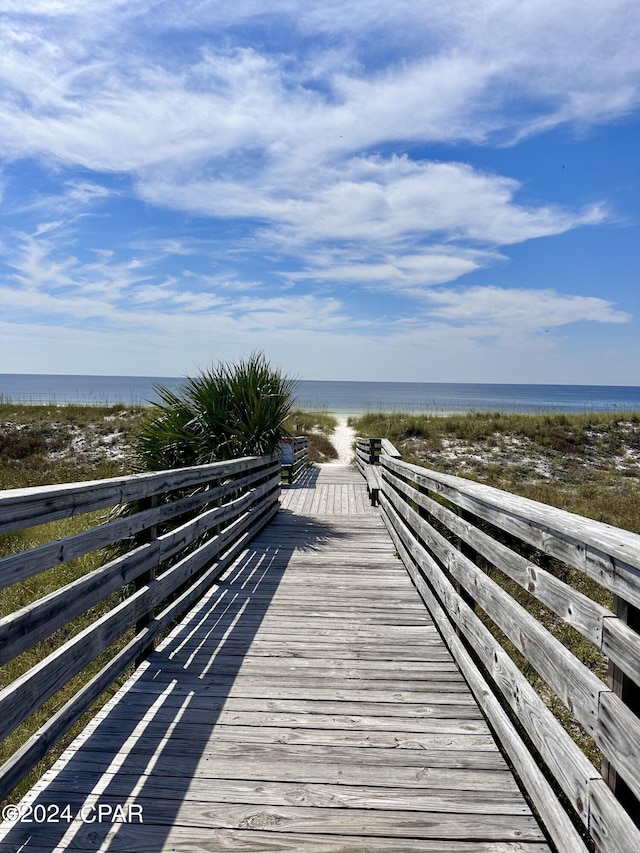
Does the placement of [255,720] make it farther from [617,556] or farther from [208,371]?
[208,371]

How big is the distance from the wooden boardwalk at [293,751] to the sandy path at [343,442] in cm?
1713

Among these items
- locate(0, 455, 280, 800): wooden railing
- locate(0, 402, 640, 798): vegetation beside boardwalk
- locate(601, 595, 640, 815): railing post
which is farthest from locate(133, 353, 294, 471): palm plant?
locate(601, 595, 640, 815): railing post

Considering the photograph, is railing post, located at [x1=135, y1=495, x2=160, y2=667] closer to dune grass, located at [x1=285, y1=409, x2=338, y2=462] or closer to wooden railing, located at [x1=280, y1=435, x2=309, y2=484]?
wooden railing, located at [x1=280, y1=435, x2=309, y2=484]

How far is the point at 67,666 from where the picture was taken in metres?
2.44

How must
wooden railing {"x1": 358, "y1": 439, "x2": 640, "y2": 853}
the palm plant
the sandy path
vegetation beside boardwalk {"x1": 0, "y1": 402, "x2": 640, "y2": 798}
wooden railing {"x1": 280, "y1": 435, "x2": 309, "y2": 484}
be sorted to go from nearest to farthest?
1. wooden railing {"x1": 358, "y1": 439, "x2": 640, "y2": 853}
2. vegetation beside boardwalk {"x1": 0, "y1": 402, "x2": 640, "y2": 798}
3. the palm plant
4. wooden railing {"x1": 280, "y1": 435, "x2": 309, "y2": 484}
5. the sandy path

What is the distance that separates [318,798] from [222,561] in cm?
357

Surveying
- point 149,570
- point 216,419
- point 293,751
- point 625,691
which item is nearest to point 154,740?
point 293,751

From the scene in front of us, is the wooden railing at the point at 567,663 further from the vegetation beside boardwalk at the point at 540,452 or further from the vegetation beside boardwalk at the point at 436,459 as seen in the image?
the vegetation beside boardwalk at the point at 540,452

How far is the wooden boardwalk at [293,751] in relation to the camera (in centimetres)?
210

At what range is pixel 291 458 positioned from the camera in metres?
13.9

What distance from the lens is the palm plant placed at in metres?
7.84

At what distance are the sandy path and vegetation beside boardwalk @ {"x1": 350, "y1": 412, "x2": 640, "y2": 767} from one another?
2.71 feet

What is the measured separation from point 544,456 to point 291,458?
1123cm

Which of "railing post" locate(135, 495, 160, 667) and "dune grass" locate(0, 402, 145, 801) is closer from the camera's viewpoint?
"railing post" locate(135, 495, 160, 667)
